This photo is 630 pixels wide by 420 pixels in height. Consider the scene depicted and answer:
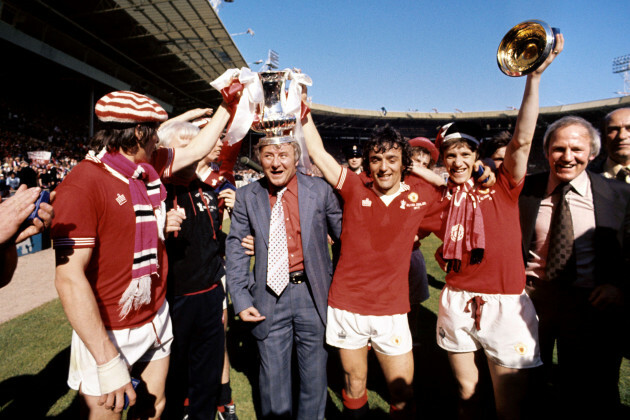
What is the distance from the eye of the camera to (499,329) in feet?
6.70

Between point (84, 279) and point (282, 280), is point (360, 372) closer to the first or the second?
point (282, 280)

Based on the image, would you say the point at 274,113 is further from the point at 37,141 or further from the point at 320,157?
the point at 37,141

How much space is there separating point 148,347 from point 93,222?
85 centimetres

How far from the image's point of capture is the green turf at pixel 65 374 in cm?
294

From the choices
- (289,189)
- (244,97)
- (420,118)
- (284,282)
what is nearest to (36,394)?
(284,282)

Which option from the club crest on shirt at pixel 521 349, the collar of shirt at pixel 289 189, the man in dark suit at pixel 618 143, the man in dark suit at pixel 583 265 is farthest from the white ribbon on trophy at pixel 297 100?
the man in dark suit at pixel 618 143

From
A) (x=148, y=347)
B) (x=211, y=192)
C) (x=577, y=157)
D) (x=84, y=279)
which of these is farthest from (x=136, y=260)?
(x=577, y=157)

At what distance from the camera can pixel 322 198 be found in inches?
94.2

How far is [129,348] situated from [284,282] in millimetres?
991

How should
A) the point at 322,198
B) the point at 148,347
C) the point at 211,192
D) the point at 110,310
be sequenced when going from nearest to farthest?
the point at 110,310 → the point at 148,347 → the point at 322,198 → the point at 211,192

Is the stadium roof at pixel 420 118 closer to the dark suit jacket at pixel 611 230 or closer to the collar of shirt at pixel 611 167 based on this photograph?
the collar of shirt at pixel 611 167

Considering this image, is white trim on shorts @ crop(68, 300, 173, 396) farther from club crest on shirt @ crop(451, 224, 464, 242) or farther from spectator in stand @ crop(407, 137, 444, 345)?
spectator in stand @ crop(407, 137, 444, 345)

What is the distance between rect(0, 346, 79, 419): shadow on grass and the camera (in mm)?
2855

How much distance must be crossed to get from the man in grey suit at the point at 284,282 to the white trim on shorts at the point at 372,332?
124 mm
